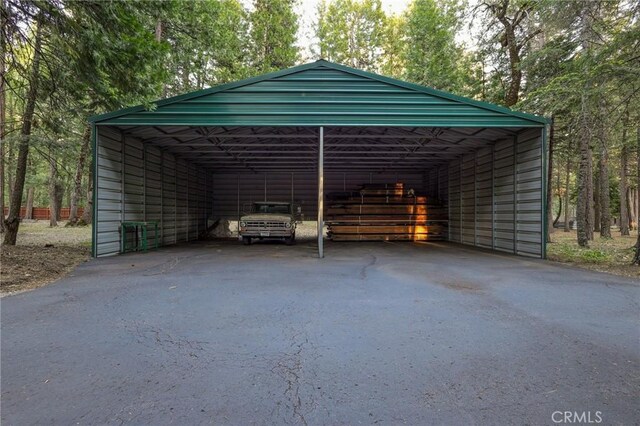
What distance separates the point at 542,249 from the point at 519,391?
10.3 m

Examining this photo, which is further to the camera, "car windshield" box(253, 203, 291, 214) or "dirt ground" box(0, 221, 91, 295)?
"car windshield" box(253, 203, 291, 214)

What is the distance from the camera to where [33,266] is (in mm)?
8578

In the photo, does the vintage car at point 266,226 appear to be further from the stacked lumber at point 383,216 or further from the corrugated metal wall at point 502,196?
the corrugated metal wall at point 502,196

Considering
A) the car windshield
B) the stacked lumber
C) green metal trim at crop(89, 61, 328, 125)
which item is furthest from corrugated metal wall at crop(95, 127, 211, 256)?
the stacked lumber

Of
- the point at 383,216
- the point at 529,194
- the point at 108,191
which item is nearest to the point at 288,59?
the point at 383,216

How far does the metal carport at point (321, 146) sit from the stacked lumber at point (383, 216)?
1.43m

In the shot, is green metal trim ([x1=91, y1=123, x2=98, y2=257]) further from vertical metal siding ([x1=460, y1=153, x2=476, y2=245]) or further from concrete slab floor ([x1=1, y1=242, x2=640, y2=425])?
vertical metal siding ([x1=460, y1=153, x2=476, y2=245])

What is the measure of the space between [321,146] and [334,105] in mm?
1385

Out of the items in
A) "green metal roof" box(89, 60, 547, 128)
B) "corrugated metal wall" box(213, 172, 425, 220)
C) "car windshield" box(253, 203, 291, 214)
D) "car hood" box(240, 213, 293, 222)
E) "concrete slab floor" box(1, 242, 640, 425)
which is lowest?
"concrete slab floor" box(1, 242, 640, 425)

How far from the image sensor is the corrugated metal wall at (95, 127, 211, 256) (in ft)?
38.5

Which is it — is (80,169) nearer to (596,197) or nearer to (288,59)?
(288,59)

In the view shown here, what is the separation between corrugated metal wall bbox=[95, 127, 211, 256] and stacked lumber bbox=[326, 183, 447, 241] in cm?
767

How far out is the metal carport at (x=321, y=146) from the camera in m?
11.3

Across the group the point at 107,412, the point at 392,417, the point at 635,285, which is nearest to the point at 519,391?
the point at 392,417
